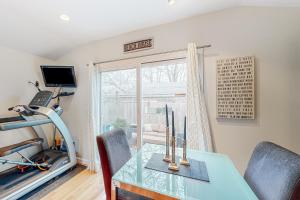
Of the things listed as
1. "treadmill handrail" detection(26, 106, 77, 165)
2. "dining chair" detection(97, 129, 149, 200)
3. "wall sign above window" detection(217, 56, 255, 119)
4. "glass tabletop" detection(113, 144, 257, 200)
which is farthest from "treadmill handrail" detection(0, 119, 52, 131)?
"wall sign above window" detection(217, 56, 255, 119)

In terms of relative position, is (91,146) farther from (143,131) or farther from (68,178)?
(143,131)

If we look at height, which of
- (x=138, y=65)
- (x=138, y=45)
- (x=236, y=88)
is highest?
(x=138, y=45)

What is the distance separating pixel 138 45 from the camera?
7.70 ft

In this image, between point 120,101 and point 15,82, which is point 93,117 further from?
point 15,82

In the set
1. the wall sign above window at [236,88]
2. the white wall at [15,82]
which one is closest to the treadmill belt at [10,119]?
the white wall at [15,82]

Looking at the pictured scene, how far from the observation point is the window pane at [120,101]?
253cm

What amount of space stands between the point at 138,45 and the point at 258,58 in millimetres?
1671

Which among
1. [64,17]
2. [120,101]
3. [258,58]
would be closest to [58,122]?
[120,101]

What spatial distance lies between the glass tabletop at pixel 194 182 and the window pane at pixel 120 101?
1304mm

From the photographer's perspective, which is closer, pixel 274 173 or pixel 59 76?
pixel 274 173

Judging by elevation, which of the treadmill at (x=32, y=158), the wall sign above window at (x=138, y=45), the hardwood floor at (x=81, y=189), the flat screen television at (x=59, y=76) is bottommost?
the hardwood floor at (x=81, y=189)

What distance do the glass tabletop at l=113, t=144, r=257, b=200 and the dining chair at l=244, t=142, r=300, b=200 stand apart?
0.09 m

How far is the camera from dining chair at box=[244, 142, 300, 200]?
695 mm

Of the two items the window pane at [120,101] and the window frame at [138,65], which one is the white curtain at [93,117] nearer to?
the window pane at [120,101]
